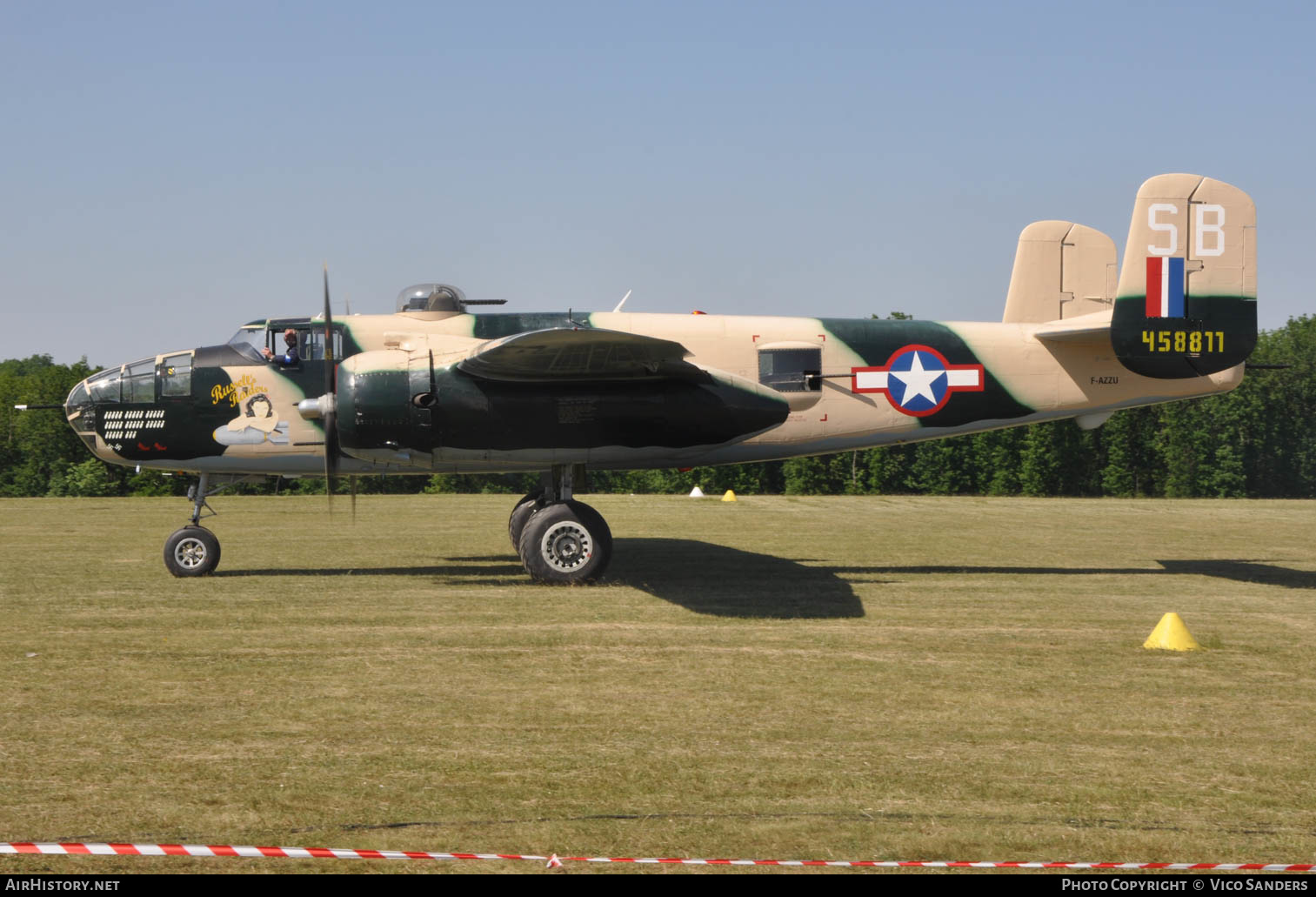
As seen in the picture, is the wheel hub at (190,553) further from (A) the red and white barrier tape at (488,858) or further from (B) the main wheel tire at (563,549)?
(A) the red and white barrier tape at (488,858)

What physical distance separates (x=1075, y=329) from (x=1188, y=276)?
1.82 metres

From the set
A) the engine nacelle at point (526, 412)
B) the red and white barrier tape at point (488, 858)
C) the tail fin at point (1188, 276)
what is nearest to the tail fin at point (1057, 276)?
the tail fin at point (1188, 276)

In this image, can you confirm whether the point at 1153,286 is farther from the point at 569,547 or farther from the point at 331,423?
the point at 331,423

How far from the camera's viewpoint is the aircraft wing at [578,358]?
14688 millimetres

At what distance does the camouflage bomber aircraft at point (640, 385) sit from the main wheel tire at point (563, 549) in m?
0.03

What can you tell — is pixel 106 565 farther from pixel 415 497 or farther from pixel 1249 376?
pixel 1249 376

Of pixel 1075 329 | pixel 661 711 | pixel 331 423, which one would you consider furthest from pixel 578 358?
pixel 1075 329

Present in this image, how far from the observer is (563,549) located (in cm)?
1634

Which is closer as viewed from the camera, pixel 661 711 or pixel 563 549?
pixel 661 711

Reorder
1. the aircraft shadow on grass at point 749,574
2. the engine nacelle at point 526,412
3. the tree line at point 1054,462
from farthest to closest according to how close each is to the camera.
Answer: the tree line at point 1054,462 < the engine nacelle at point 526,412 < the aircraft shadow on grass at point 749,574

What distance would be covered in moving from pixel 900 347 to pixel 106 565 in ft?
45.0

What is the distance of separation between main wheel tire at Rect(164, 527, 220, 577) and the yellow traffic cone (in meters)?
13.5

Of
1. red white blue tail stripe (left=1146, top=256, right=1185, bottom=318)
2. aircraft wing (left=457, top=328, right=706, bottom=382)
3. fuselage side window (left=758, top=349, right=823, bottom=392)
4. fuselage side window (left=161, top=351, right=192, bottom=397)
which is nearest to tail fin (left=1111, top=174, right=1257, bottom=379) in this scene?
red white blue tail stripe (left=1146, top=256, right=1185, bottom=318)

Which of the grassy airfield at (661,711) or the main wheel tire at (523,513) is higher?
the main wheel tire at (523,513)
